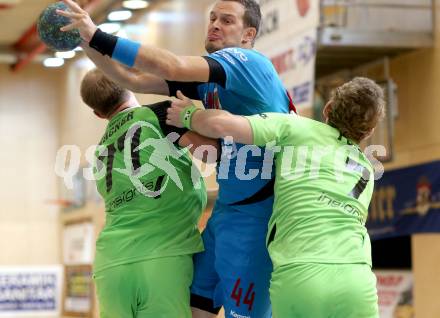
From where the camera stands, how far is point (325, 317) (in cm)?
376

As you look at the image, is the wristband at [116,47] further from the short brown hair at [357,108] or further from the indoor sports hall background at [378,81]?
the indoor sports hall background at [378,81]

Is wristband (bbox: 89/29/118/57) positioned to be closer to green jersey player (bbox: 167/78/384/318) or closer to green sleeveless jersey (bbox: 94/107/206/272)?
green jersey player (bbox: 167/78/384/318)

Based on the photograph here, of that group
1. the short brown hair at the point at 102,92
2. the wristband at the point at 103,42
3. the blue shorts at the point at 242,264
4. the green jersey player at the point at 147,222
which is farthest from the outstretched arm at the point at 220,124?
the short brown hair at the point at 102,92

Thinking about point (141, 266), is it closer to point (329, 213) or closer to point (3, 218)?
point (329, 213)

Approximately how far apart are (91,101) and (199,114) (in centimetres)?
105

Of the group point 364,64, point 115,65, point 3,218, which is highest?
point 364,64

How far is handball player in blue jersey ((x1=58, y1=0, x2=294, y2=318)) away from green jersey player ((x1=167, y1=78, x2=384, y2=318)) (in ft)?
0.90

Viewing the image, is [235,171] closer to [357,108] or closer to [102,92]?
[357,108]

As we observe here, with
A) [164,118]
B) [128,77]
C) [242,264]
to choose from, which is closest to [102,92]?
[128,77]

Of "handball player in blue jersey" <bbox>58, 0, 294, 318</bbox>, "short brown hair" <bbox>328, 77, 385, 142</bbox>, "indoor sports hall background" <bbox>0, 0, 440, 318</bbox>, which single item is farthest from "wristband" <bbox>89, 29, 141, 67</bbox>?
"indoor sports hall background" <bbox>0, 0, 440, 318</bbox>

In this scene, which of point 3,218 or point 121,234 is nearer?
point 121,234

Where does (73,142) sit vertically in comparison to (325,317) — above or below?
above

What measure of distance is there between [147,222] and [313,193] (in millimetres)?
1087

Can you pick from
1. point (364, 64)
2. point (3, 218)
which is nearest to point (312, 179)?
point (364, 64)
